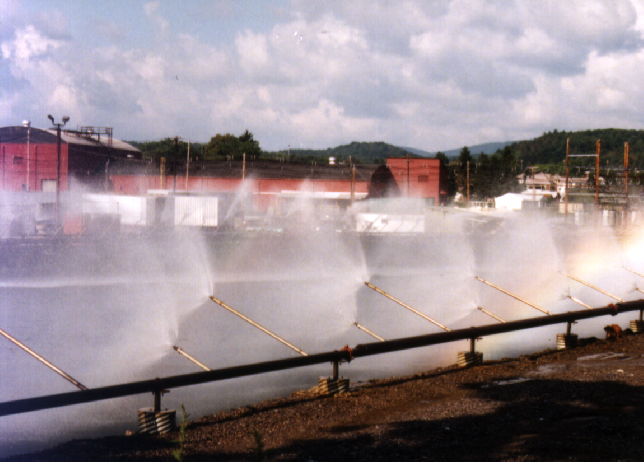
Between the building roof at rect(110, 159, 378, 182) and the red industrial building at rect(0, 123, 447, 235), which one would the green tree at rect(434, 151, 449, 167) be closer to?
the red industrial building at rect(0, 123, 447, 235)

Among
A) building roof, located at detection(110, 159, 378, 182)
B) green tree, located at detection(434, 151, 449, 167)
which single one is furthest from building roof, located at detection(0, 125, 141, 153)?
green tree, located at detection(434, 151, 449, 167)

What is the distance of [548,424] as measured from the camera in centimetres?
767

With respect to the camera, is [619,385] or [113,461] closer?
[113,461]

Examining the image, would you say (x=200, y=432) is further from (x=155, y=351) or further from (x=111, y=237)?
(x=111, y=237)

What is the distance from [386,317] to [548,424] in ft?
48.2

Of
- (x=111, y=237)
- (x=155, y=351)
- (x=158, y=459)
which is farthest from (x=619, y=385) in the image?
(x=111, y=237)

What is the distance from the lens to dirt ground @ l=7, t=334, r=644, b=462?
6773mm

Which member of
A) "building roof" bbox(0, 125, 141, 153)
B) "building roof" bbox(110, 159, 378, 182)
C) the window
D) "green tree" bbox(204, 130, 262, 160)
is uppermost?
"green tree" bbox(204, 130, 262, 160)

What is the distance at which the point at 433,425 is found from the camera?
25.9 feet

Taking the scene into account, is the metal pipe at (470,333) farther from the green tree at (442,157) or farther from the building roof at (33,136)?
the green tree at (442,157)

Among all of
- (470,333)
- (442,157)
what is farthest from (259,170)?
(442,157)

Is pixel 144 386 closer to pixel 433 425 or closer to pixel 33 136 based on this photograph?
pixel 433 425

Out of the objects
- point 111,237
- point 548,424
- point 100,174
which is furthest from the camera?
point 100,174

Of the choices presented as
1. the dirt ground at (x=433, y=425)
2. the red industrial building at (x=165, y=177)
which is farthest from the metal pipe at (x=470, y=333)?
the red industrial building at (x=165, y=177)
